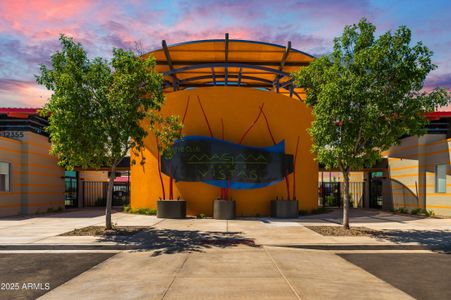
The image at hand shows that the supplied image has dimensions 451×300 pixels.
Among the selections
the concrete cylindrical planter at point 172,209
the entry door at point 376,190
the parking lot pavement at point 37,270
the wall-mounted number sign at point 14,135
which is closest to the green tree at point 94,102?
the parking lot pavement at point 37,270

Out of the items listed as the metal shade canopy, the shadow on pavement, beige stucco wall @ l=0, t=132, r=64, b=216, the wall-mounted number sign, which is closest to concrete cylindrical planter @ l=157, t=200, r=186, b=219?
the shadow on pavement

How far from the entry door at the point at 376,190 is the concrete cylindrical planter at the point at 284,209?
1318 centimetres

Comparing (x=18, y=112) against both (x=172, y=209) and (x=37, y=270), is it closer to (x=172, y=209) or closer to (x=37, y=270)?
(x=172, y=209)

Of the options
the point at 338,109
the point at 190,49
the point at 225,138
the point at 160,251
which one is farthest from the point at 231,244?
the point at 190,49

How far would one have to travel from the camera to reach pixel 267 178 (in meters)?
20.8

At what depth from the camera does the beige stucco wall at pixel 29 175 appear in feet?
71.6

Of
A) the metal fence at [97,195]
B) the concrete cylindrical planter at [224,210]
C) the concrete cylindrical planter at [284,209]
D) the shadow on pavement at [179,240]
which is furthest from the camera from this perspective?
the metal fence at [97,195]

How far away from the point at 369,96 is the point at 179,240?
8.52m

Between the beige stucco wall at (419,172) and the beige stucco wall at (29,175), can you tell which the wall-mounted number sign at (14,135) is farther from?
the beige stucco wall at (419,172)

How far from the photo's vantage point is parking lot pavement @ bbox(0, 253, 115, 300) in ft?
23.1

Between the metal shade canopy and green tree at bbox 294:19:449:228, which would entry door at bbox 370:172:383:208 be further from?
green tree at bbox 294:19:449:228

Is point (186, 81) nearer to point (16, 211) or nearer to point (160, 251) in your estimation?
point (16, 211)

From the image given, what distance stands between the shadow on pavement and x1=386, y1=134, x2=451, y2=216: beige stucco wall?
46.8 ft

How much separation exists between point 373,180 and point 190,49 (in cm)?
1927
